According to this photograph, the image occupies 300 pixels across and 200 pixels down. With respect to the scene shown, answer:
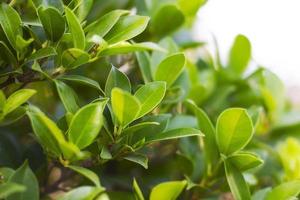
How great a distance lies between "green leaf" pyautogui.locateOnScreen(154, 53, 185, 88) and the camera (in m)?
0.70

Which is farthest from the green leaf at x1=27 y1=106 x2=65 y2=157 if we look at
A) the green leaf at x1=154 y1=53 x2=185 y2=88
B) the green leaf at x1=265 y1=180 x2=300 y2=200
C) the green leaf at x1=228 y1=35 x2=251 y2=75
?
the green leaf at x1=228 y1=35 x2=251 y2=75

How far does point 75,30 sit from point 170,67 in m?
0.17

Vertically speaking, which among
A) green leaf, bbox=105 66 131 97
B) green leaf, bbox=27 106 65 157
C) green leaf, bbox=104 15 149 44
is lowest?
green leaf, bbox=27 106 65 157

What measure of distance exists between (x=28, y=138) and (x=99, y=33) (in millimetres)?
303

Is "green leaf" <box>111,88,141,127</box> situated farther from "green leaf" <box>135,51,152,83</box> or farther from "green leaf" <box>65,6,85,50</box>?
"green leaf" <box>135,51,152,83</box>

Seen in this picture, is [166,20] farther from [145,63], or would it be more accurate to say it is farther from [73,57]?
[73,57]

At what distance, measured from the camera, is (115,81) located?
66 centimetres

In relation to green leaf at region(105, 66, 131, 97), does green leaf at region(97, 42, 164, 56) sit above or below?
above

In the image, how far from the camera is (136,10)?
0.93 meters

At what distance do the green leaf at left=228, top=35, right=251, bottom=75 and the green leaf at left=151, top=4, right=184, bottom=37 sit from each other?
17 centimetres

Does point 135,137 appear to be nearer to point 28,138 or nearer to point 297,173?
point 28,138

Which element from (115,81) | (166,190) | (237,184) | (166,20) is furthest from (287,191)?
(166,20)

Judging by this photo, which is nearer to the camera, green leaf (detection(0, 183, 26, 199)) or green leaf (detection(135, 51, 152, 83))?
green leaf (detection(0, 183, 26, 199))

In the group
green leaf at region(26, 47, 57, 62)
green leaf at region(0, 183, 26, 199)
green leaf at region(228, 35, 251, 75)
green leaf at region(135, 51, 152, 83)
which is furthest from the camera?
green leaf at region(228, 35, 251, 75)
